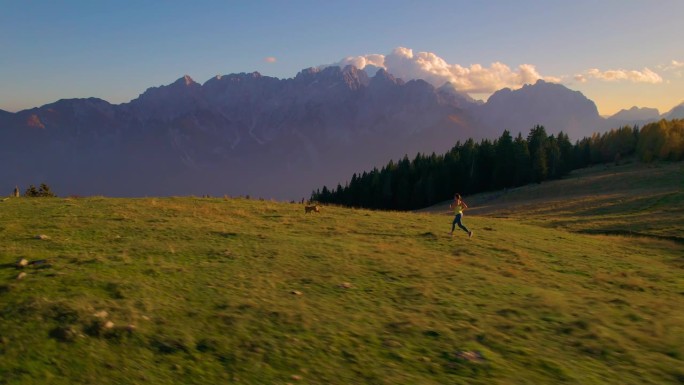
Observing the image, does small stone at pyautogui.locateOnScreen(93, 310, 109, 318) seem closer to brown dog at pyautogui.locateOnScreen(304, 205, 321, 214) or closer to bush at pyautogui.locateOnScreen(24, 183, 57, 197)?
brown dog at pyautogui.locateOnScreen(304, 205, 321, 214)

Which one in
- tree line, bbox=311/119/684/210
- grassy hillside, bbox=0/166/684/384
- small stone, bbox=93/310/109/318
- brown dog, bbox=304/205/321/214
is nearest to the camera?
grassy hillside, bbox=0/166/684/384

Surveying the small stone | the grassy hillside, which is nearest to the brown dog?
the grassy hillside

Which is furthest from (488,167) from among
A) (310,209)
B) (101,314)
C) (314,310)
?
(101,314)

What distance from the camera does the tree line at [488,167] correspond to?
97.4m

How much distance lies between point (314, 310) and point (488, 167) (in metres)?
102

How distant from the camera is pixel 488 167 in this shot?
105500 millimetres

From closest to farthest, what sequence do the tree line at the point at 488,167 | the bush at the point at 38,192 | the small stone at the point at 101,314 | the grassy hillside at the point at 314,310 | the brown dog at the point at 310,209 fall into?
the grassy hillside at the point at 314,310 → the small stone at the point at 101,314 → the brown dog at the point at 310,209 → the bush at the point at 38,192 → the tree line at the point at 488,167

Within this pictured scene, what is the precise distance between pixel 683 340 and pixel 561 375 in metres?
4.29

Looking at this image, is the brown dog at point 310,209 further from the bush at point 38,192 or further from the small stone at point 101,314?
the bush at point 38,192

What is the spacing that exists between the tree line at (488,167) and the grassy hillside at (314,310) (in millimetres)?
80674

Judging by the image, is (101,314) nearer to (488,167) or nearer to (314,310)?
Answer: (314,310)

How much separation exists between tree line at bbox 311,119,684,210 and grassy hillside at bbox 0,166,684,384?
80674 mm

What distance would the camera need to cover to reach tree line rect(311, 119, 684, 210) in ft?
319

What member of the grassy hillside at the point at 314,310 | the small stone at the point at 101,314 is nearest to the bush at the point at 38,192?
the grassy hillside at the point at 314,310
